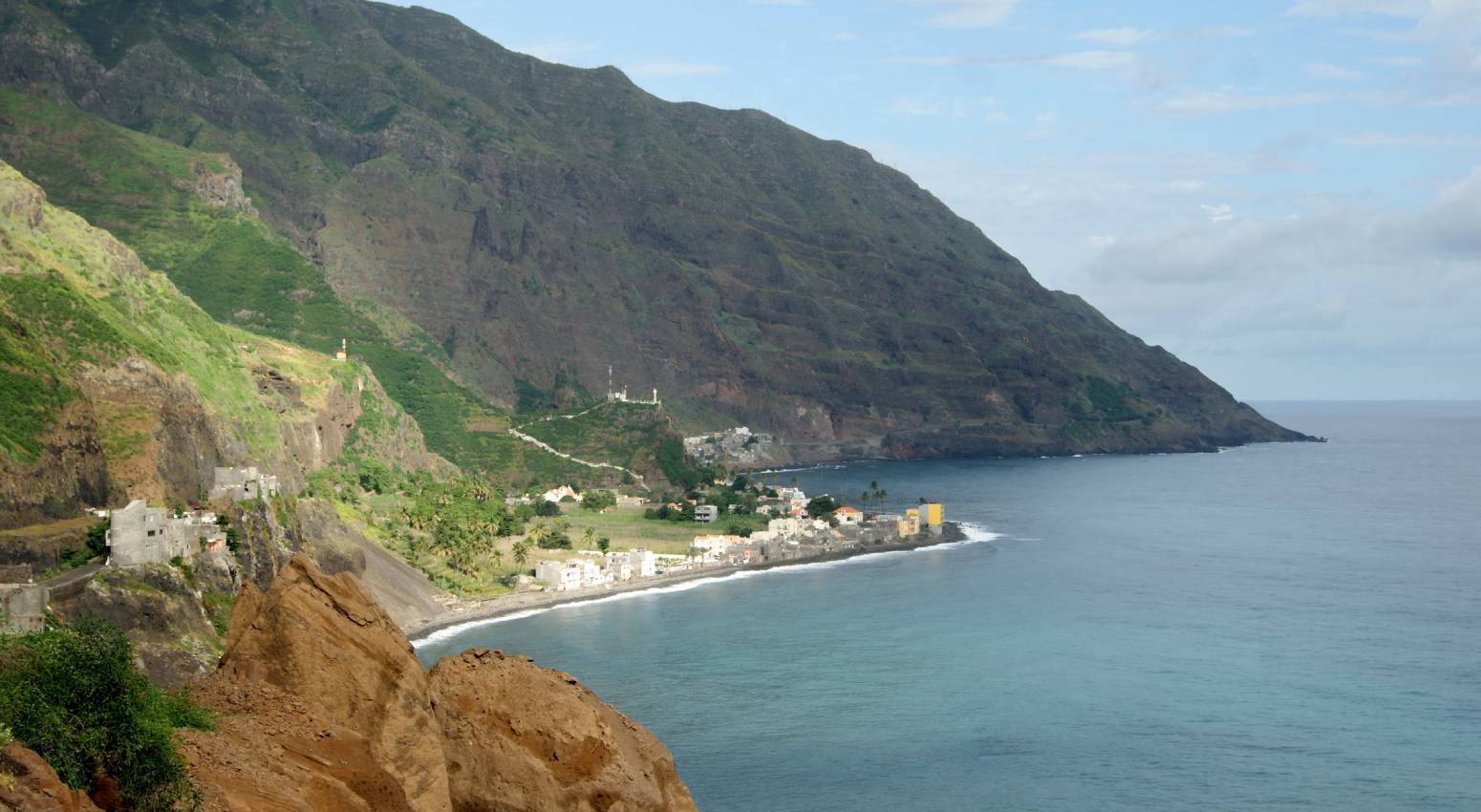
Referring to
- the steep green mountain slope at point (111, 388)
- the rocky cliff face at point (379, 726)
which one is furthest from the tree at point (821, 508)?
the rocky cliff face at point (379, 726)

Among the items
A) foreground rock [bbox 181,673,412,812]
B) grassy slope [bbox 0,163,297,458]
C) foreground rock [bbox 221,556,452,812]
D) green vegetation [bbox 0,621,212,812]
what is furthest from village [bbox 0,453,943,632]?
foreground rock [bbox 181,673,412,812]

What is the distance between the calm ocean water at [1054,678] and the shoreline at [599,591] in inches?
109

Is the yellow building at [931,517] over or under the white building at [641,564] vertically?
over

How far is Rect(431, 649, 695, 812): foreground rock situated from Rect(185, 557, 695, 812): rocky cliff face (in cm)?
2

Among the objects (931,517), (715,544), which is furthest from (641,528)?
(931,517)

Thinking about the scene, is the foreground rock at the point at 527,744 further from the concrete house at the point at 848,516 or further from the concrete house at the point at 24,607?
the concrete house at the point at 848,516

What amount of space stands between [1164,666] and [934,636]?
17.2 metres

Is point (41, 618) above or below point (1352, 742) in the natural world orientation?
above

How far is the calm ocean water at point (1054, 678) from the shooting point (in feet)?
257

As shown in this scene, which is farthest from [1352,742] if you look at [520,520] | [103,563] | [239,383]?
[520,520]

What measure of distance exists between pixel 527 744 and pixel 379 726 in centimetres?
288

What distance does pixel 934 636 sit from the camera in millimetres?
118812

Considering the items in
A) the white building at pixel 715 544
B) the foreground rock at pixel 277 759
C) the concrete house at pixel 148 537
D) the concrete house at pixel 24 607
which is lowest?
the white building at pixel 715 544

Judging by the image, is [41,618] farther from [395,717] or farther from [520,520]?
[520,520]
